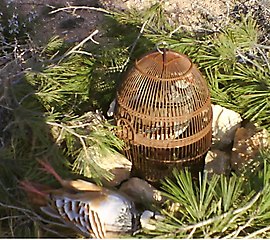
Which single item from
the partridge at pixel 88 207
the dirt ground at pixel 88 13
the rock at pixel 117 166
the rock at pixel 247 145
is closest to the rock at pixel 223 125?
the rock at pixel 247 145

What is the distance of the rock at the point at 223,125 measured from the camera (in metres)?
1.74

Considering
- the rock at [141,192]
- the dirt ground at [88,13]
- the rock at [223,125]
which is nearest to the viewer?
the rock at [141,192]

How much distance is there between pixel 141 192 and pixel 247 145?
1.07 ft

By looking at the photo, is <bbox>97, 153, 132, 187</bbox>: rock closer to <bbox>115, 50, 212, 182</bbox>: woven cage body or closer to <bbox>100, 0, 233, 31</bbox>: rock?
<bbox>115, 50, 212, 182</bbox>: woven cage body

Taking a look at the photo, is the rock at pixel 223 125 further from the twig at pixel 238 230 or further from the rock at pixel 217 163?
the twig at pixel 238 230

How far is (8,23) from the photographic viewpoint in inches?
106

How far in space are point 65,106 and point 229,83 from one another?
494mm

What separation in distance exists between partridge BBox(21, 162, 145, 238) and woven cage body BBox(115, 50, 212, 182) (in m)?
0.22

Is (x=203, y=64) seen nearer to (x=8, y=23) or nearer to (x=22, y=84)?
(x=22, y=84)

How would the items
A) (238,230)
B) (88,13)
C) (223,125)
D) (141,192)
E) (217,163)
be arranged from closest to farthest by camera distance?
(238,230), (141,192), (217,163), (223,125), (88,13)

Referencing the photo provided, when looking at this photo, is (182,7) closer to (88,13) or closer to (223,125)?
(88,13)

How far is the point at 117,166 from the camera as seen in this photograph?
1607mm

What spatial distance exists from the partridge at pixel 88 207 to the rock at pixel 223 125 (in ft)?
1.42

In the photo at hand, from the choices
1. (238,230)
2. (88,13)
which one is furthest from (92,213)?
(88,13)
